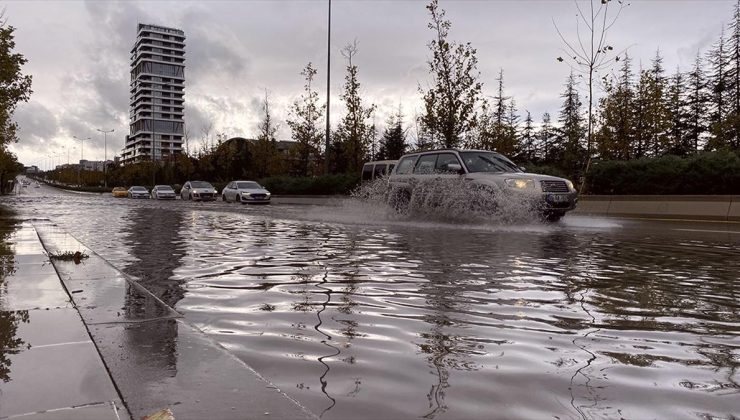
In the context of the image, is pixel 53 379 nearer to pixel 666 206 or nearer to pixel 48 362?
pixel 48 362

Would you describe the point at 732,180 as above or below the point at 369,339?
above

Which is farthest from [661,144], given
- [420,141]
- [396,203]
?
[396,203]

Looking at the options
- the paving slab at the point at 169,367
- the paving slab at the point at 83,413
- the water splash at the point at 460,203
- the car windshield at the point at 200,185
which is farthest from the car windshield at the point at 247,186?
the paving slab at the point at 83,413

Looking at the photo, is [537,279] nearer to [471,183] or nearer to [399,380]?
[399,380]

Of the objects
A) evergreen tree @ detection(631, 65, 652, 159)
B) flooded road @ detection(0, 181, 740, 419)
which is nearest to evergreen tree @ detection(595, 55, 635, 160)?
evergreen tree @ detection(631, 65, 652, 159)

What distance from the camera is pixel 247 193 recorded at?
37.2 meters

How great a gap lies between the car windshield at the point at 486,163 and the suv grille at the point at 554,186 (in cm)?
121

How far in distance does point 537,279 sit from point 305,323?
123 inches

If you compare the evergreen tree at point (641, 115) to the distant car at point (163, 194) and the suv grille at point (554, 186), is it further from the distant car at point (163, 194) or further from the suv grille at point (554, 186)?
the distant car at point (163, 194)

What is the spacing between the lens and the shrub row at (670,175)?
59.4ft

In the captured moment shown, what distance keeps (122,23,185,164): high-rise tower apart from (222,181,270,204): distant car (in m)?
135

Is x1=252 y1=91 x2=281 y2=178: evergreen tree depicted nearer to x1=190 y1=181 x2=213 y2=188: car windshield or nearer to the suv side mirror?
x1=190 y1=181 x2=213 y2=188: car windshield

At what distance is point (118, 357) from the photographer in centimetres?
304

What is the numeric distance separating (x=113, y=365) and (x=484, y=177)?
40.9ft
